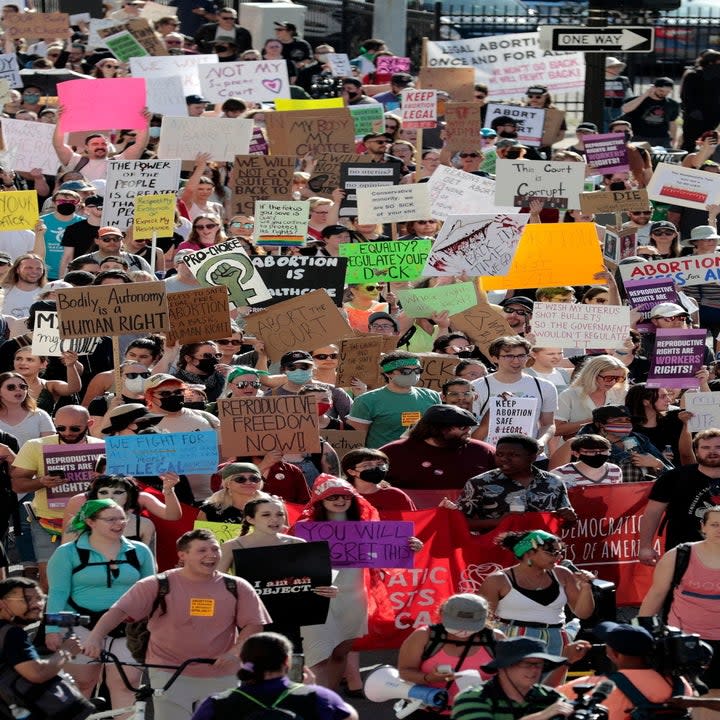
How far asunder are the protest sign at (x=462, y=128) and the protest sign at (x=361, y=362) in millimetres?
6972

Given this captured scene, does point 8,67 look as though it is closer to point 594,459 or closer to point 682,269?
point 682,269

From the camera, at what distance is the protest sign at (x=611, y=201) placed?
16844 millimetres

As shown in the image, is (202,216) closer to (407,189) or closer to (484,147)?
(407,189)

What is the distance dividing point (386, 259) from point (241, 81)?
641 centimetres

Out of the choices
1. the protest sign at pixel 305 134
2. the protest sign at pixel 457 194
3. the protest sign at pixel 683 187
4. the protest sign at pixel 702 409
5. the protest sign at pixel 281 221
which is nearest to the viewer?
the protest sign at pixel 702 409

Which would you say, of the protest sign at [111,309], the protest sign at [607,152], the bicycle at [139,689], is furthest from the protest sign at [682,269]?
the bicycle at [139,689]

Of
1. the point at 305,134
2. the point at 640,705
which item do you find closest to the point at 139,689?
the point at 640,705

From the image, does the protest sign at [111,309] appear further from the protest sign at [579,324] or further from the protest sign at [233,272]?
the protest sign at [579,324]

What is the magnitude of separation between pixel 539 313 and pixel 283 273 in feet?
6.26

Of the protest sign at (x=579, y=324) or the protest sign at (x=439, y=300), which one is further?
the protest sign at (x=439, y=300)

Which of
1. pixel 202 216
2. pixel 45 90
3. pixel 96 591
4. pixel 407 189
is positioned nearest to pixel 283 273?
pixel 202 216

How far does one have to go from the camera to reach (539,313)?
→ 43.5 ft

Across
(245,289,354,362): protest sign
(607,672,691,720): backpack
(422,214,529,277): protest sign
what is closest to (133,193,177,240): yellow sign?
A: (422,214,529,277): protest sign

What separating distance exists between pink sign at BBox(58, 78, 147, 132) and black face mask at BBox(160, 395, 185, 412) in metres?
7.31
